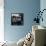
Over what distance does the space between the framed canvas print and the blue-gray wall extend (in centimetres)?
13

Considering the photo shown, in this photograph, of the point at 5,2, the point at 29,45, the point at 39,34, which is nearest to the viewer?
the point at 39,34

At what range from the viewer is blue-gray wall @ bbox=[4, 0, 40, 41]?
5.65m

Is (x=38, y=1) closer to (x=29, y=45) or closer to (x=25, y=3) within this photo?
(x=25, y=3)

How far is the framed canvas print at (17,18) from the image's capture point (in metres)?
5.69

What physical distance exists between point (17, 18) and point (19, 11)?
0.31m

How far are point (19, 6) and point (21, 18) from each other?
1.71ft

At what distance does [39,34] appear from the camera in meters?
2.72

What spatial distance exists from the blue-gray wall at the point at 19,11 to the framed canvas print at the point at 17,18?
0.42 feet

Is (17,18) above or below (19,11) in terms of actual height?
below

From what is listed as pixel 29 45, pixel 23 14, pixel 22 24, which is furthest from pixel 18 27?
pixel 29 45

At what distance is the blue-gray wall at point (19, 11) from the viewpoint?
5648mm

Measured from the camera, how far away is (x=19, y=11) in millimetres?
5699

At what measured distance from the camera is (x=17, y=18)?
573 cm

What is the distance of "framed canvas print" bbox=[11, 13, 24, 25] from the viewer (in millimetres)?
5691
